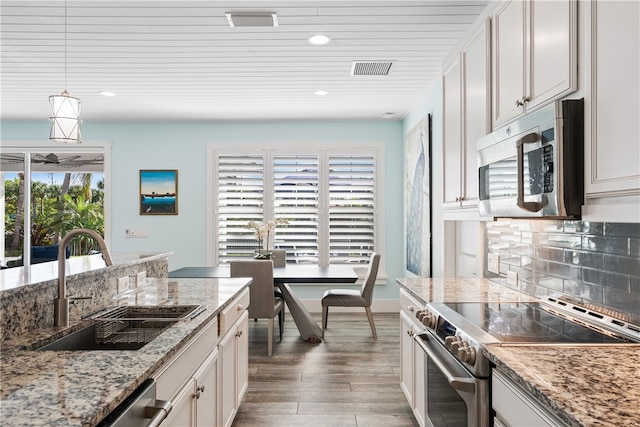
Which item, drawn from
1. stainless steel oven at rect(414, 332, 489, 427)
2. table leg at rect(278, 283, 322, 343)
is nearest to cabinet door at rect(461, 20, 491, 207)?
stainless steel oven at rect(414, 332, 489, 427)

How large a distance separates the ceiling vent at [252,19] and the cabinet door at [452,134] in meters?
1.20

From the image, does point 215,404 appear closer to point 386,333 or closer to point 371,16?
point 371,16

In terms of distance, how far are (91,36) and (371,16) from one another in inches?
76.1

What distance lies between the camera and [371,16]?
8.92 ft

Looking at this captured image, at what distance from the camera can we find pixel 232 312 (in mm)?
2410

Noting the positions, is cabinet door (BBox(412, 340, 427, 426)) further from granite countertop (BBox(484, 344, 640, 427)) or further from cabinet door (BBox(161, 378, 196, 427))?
cabinet door (BBox(161, 378, 196, 427))

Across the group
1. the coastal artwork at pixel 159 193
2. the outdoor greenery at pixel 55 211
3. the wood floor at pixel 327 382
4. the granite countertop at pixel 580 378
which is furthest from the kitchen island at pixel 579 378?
the outdoor greenery at pixel 55 211

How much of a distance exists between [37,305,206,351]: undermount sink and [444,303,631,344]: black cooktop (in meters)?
1.20

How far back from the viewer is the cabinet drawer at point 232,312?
2174mm

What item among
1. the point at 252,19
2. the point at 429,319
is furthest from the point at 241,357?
the point at 252,19

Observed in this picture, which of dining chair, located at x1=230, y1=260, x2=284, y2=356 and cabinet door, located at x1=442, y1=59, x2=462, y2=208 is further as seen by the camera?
dining chair, located at x1=230, y1=260, x2=284, y2=356

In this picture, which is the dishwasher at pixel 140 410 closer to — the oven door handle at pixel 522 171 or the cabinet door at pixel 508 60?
the oven door handle at pixel 522 171

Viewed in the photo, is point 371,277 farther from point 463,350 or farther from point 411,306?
point 463,350

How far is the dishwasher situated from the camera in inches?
39.8
